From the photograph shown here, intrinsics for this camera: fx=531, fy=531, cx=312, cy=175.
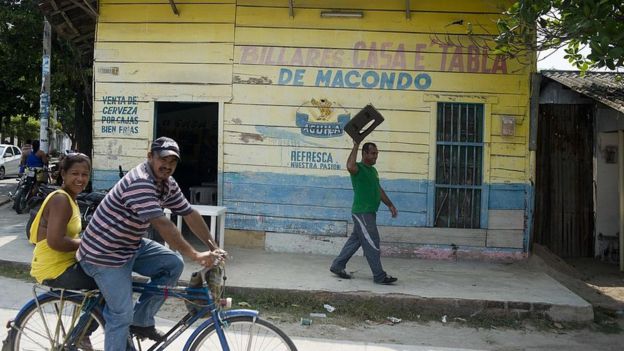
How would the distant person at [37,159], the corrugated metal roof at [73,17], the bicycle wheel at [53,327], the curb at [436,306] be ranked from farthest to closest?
the distant person at [37,159] → the corrugated metal roof at [73,17] → the curb at [436,306] → the bicycle wheel at [53,327]

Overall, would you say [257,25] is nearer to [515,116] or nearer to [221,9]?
[221,9]

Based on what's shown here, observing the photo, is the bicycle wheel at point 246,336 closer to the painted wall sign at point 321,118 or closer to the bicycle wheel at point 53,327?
the bicycle wheel at point 53,327

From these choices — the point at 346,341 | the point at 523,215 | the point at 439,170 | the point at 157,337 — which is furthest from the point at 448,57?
the point at 157,337

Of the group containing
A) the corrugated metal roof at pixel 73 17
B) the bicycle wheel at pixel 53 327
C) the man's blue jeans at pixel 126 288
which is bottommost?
the bicycle wheel at pixel 53 327

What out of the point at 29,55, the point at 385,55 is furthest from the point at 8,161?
the point at 385,55

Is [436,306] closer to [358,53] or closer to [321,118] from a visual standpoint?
[321,118]

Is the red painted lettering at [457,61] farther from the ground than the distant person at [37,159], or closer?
farther from the ground

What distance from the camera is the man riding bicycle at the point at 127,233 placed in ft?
9.66

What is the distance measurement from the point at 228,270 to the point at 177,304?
985 mm

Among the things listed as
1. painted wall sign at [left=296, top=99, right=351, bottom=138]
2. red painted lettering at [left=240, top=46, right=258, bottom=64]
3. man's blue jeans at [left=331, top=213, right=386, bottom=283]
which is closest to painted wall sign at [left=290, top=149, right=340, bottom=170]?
painted wall sign at [left=296, top=99, right=351, bottom=138]

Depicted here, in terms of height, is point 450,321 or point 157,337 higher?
point 157,337

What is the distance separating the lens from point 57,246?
3.16 metres

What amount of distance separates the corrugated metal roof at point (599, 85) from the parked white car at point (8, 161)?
21.8m

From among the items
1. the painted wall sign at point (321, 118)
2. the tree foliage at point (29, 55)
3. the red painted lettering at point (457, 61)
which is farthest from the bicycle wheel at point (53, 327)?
the tree foliage at point (29, 55)
